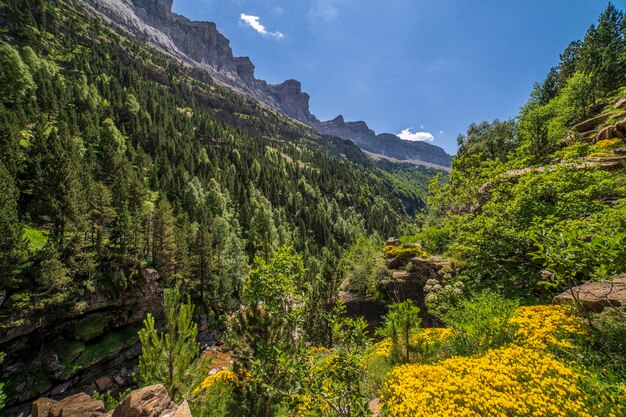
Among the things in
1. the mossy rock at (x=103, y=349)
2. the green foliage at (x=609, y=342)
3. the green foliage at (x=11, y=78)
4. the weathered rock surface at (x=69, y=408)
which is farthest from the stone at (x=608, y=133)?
the green foliage at (x=11, y=78)

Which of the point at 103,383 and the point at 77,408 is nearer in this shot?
the point at 77,408

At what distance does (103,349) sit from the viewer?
96.5 feet

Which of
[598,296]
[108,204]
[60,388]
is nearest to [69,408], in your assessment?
[598,296]

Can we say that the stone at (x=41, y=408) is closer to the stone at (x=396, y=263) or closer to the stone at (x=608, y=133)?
the stone at (x=396, y=263)

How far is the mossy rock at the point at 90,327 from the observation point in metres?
28.6

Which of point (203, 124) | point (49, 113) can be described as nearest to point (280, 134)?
point (203, 124)

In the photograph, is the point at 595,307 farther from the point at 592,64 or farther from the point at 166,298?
the point at 592,64

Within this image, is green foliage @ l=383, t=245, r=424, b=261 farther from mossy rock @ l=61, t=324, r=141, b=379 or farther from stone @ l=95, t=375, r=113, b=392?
mossy rock @ l=61, t=324, r=141, b=379

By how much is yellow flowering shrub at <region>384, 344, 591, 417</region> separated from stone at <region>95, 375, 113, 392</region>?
35565mm

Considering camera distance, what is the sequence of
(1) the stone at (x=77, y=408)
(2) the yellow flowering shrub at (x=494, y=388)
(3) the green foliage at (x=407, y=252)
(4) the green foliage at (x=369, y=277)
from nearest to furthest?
(2) the yellow flowering shrub at (x=494, y=388)
(1) the stone at (x=77, y=408)
(4) the green foliage at (x=369, y=277)
(3) the green foliage at (x=407, y=252)

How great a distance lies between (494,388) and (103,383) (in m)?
38.7

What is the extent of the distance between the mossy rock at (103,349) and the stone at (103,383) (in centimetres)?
202

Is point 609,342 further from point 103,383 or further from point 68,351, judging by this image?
point 68,351

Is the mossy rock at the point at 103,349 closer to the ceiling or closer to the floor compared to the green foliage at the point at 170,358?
closer to the floor
